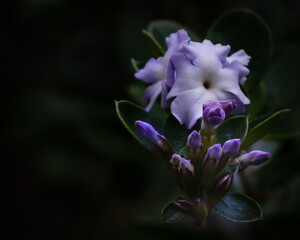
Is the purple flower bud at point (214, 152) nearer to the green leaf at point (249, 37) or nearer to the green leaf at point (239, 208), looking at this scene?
the green leaf at point (239, 208)

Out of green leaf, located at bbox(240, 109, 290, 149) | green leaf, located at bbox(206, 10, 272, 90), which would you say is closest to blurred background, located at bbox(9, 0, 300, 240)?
green leaf, located at bbox(206, 10, 272, 90)

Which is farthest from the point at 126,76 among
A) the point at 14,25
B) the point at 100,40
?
the point at 14,25

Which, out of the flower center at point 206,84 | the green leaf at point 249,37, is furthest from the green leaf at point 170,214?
the green leaf at point 249,37

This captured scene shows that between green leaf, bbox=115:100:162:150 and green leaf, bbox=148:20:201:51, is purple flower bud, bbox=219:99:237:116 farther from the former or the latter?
green leaf, bbox=148:20:201:51

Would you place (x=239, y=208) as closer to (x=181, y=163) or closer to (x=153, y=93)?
(x=181, y=163)

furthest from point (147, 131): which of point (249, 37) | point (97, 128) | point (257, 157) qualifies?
point (97, 128)

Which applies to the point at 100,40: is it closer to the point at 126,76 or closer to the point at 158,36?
the point at 126,76
